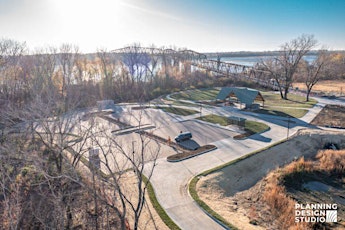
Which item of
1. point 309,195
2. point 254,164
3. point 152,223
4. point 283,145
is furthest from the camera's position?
point 283,145

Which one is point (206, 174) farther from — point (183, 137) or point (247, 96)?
point (247, 96)

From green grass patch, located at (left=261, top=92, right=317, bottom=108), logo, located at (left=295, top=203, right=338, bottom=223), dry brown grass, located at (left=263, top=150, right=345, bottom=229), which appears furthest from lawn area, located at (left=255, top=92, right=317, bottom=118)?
logo, located at (left=295, top=203, right=338, bottom=223)

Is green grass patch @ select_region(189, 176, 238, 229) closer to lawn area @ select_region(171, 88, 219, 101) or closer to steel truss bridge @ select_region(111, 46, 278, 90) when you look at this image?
lawn area @ select_region(171, 88, 219, 101)

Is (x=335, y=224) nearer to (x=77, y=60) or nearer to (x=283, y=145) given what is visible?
(x=283, y=145)

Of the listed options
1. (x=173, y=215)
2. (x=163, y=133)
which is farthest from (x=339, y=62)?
(x=173, y=215)

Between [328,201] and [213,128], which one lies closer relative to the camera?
[328,201]

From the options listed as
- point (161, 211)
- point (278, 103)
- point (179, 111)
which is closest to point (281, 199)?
point (161, 211)

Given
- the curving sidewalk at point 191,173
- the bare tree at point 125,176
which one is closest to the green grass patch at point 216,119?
the curving sidewalk at point 191,173
